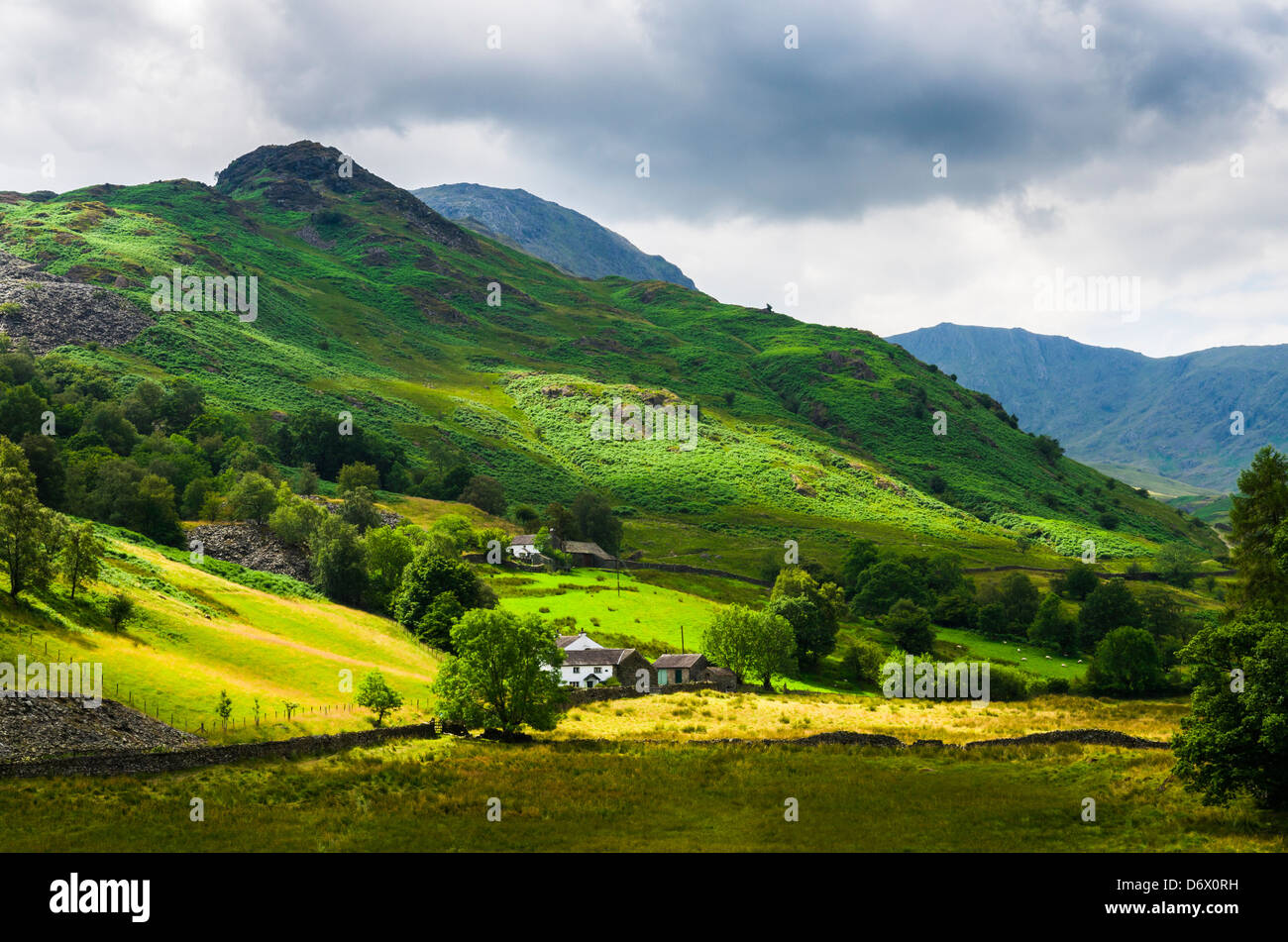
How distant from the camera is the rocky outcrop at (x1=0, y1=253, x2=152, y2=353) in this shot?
17725 cm

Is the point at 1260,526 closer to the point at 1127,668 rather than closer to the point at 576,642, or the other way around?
the point at 1127,668

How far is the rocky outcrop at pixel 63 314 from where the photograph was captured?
17725 centimetres

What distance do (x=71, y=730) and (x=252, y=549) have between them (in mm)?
54983

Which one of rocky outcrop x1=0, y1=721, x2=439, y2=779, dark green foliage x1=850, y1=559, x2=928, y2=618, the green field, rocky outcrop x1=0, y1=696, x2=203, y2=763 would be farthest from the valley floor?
dark green foliage x1=850, y1=559, x2=928, y2=618

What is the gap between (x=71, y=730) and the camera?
38281 millimetres

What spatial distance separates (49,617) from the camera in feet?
158

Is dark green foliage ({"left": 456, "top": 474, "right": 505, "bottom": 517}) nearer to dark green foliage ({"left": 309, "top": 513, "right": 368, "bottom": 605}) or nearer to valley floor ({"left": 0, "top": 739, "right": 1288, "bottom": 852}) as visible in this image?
dark green foliage ({"left": 309, "top": 513, "right": 368, "bottom": 605})

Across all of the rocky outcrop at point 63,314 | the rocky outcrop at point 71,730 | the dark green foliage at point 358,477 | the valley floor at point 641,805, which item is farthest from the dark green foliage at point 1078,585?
the rocky outcrop at point 63,314

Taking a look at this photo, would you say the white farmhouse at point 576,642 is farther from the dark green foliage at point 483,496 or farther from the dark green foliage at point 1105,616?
the dark green foliage at point 1105,616

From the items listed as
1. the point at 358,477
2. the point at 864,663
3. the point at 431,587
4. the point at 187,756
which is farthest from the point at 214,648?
the point at 358,477

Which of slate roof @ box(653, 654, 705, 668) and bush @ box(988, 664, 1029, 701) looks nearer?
slate roof @ box(653, 654, 705, 668)

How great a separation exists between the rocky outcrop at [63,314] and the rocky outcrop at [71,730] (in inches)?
6466

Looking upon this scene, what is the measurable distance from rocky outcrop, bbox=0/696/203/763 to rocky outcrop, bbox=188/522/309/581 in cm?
4700
